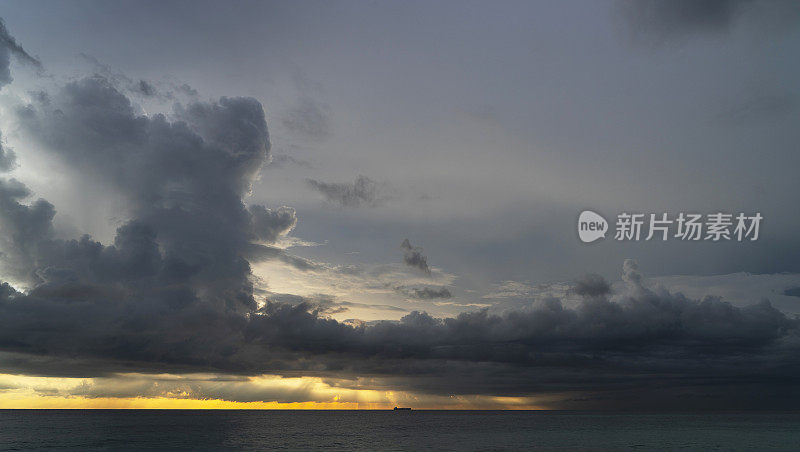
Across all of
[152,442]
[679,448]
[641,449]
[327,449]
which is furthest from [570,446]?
[152,442]

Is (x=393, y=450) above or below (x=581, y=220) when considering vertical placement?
below

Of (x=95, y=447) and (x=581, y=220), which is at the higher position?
(x=581, y=220)

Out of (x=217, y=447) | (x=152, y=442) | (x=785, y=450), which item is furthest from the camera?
(x=152, y=442)

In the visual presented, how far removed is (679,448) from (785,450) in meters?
26.3

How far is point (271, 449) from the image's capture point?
14475cm

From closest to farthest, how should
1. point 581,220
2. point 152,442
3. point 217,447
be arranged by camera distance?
point 581,220 < point 217,447 < point 152,442

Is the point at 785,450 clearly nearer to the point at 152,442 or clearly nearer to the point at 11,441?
the point at 152,442

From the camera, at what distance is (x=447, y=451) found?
14300cm

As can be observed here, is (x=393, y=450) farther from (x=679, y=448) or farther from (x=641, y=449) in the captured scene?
(x=679, y=448)

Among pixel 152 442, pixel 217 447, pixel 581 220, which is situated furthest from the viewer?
pixel 152 442

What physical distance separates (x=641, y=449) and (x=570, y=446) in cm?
1958

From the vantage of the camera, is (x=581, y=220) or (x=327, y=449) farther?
(x=327, y=449)

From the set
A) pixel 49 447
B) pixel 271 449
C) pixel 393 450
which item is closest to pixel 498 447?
pixel 393 450

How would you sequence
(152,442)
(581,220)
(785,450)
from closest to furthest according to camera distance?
(581,220) < (785,450) < (152,442)
